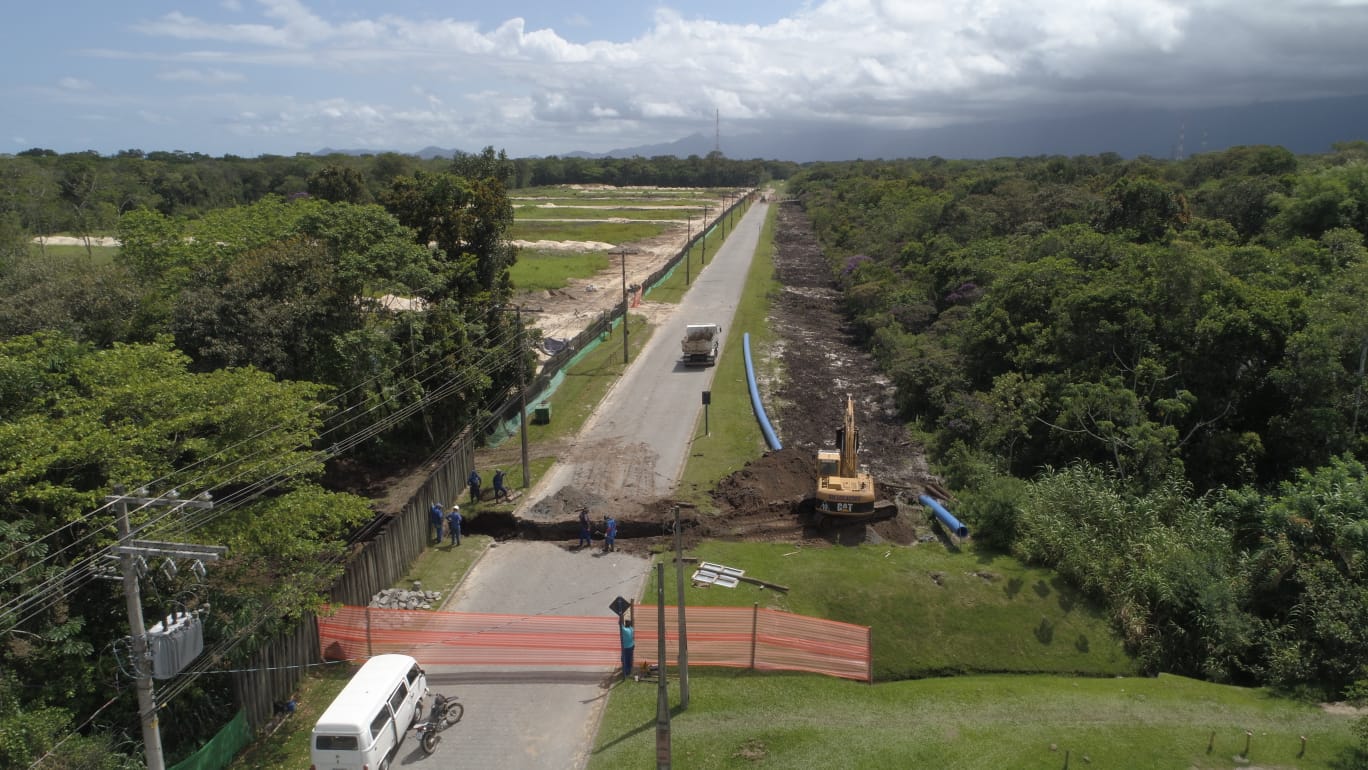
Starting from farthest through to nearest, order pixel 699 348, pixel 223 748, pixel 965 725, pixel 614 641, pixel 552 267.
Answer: pixel 552 267, pixel 699 348, pixel 614 641, pixel 965 725, pixel 223 748

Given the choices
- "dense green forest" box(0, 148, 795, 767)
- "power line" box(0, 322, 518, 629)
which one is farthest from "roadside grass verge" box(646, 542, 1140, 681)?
"dense green forest" box(0, 148, 795, 767)

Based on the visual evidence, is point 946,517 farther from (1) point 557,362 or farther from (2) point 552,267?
(2) point 552,267

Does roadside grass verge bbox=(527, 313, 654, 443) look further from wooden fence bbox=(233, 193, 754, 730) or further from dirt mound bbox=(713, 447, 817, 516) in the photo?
dirt mound bbox=(713, 447, 817, 516)

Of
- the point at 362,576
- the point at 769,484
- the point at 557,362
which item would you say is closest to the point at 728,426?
the point at 769,484

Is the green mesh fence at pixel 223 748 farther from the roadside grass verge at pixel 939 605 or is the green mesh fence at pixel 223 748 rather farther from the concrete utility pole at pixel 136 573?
the roadside grass verge at pixel 939 605

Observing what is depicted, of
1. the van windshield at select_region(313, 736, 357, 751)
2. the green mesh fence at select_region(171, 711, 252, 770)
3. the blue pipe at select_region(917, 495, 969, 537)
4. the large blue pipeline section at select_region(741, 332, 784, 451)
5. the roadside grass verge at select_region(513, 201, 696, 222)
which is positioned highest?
the roadside grass verge at select_region(513, 201, 696, 222)

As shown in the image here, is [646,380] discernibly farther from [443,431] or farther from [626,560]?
[626,560]
